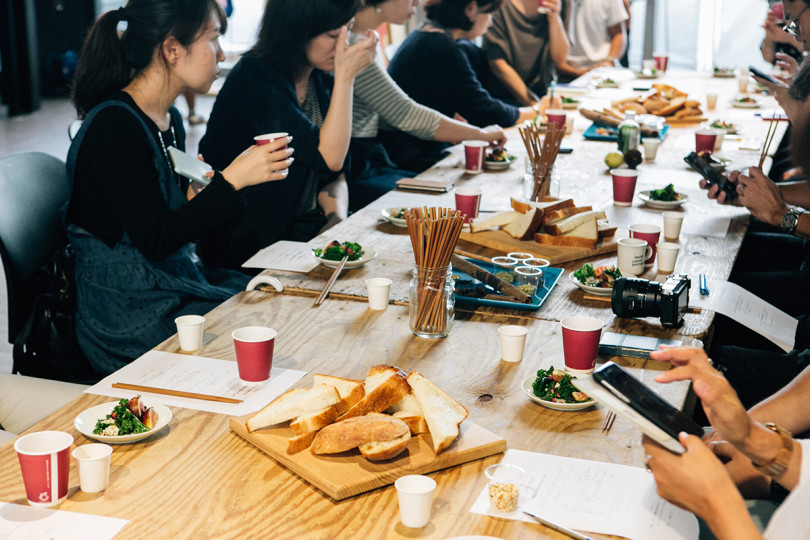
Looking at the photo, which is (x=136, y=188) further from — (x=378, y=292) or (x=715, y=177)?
(x=715, y=177)

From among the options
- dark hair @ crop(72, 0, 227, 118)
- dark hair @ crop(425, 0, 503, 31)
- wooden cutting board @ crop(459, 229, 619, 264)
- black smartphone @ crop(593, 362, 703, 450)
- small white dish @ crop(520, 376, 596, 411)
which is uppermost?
dark hair @ crop(72, 0, 227, 118)

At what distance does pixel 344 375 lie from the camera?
5.46 feet

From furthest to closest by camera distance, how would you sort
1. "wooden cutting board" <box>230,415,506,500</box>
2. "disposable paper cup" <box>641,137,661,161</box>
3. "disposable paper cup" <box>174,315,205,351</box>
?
1. "disposable paper cup" <box>641,137,661,161</box>
2. "disposable paper cup" <box>174,315,205,351</box>
3. "wooden cutting board" <box>230,415,506,500</box>

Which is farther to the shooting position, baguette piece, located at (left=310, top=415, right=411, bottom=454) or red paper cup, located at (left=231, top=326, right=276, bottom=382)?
red paper cup, located at (left=231, top=326, right=276, bottom=382)

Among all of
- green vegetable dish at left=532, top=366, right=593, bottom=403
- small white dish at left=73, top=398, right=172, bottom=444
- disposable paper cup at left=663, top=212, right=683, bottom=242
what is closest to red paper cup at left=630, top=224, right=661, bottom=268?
disposable paper cup at left=663, top=212, right=683, bottom=242

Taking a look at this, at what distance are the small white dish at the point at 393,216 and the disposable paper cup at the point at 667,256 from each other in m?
0.78

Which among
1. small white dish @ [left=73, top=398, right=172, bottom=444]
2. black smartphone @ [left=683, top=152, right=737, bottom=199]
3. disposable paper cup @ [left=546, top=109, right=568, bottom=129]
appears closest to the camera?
small white dish @ [left=73, top=398, right=172, bottom=444]

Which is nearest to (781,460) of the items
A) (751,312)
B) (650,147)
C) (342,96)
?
(751,312)

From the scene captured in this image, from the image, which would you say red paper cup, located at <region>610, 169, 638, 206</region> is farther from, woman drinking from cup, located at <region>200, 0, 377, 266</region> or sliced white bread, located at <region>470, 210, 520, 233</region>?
woman drinking from cup, located at <region>200, 0, 377, 266</region>

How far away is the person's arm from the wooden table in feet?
2.72

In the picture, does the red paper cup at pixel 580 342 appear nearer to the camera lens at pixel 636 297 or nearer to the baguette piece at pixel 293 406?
the camera lens at pixel 636 297

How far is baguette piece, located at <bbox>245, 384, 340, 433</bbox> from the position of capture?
1.39 meters

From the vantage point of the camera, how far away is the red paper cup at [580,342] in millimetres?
1644

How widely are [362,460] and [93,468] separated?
0.39 meters
